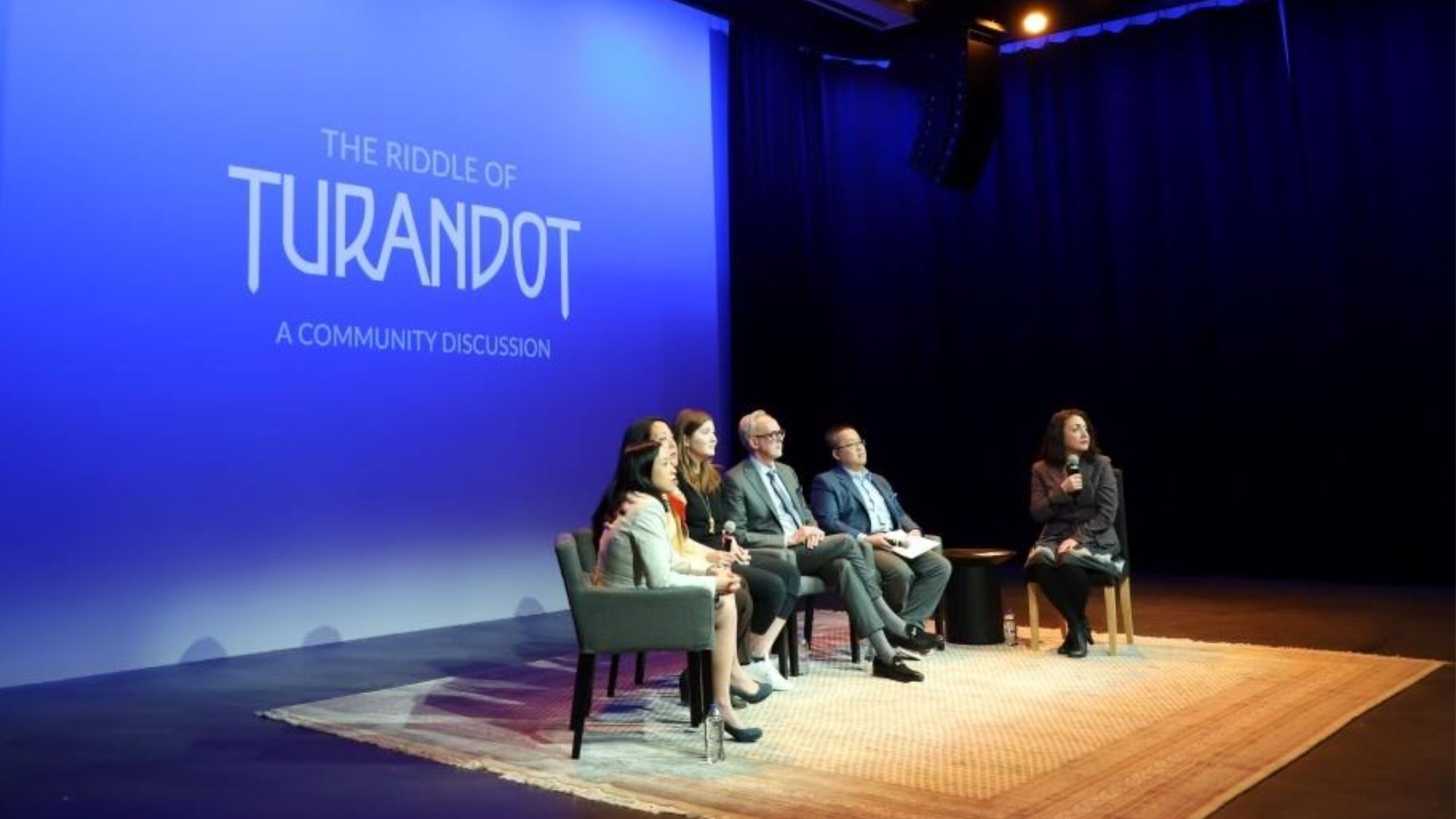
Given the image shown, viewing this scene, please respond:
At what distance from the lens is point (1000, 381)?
9.29m

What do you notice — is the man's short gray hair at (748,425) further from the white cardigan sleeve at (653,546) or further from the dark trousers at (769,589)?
the white cardigan sleeve at (653,546)

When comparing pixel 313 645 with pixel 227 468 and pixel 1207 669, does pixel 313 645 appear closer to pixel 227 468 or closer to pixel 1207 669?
pixel 227 468

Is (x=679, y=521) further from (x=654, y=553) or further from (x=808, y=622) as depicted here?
(x=808, y=622)

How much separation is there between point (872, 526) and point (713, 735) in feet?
7.03

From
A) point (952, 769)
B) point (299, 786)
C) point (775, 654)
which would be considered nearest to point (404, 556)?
point (775, 654)

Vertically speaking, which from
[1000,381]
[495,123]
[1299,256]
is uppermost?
[495,123]

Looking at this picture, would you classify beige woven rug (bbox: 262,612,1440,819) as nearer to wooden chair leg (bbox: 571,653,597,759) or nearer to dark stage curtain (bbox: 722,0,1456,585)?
wooden chair leg (bbox: 571,653,597,759)

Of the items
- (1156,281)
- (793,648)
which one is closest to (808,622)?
(793,648)

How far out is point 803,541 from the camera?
5016mm

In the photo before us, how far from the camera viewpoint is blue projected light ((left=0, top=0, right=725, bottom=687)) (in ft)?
17.2

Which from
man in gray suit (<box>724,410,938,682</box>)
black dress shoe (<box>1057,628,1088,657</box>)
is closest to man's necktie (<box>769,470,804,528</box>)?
man in gray suit (<box>724,410,938,682</box>)

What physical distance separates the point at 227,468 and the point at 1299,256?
21.5 feet

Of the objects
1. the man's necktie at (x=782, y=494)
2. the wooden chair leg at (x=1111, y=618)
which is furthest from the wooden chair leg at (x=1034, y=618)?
the man's necktie at (x=782, y=494)

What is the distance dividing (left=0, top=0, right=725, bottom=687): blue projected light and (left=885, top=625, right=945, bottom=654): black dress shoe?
261 cm
